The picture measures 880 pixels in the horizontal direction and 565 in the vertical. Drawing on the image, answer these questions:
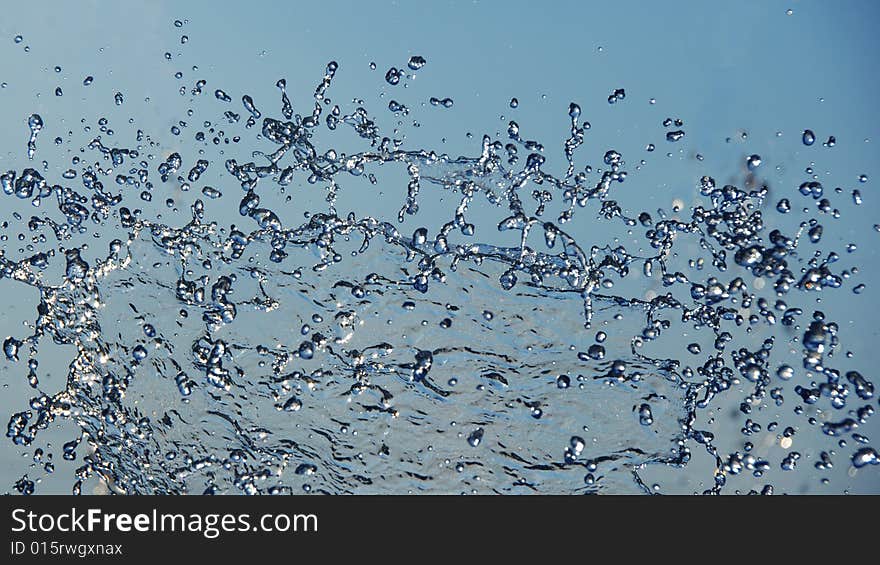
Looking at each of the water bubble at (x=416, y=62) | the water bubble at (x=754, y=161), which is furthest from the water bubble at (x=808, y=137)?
the water bubble at (x=416, y=62)

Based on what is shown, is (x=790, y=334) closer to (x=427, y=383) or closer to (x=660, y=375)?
(x=660, y=375)

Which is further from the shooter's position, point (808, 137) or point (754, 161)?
point (754, 161)

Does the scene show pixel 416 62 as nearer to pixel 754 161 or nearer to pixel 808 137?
pixel 754 161

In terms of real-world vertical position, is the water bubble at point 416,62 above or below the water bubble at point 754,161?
above

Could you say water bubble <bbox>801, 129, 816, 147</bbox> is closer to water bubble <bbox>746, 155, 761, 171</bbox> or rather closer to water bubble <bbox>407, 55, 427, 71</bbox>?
water bubble <bbox>746, 155, 761, 171</bbox>

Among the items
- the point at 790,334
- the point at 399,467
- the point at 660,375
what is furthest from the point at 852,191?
the point at 399,467

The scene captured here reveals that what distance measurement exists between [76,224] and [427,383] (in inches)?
55.6

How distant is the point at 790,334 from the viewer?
3.04 meters

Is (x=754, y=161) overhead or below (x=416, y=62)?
below

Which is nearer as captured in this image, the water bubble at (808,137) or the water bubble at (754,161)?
the water bubble at (808,137)

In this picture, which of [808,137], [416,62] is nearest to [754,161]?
[808,137]

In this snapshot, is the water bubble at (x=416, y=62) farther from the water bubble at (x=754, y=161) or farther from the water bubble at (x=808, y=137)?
the water bubble at (x=808, y=137)
